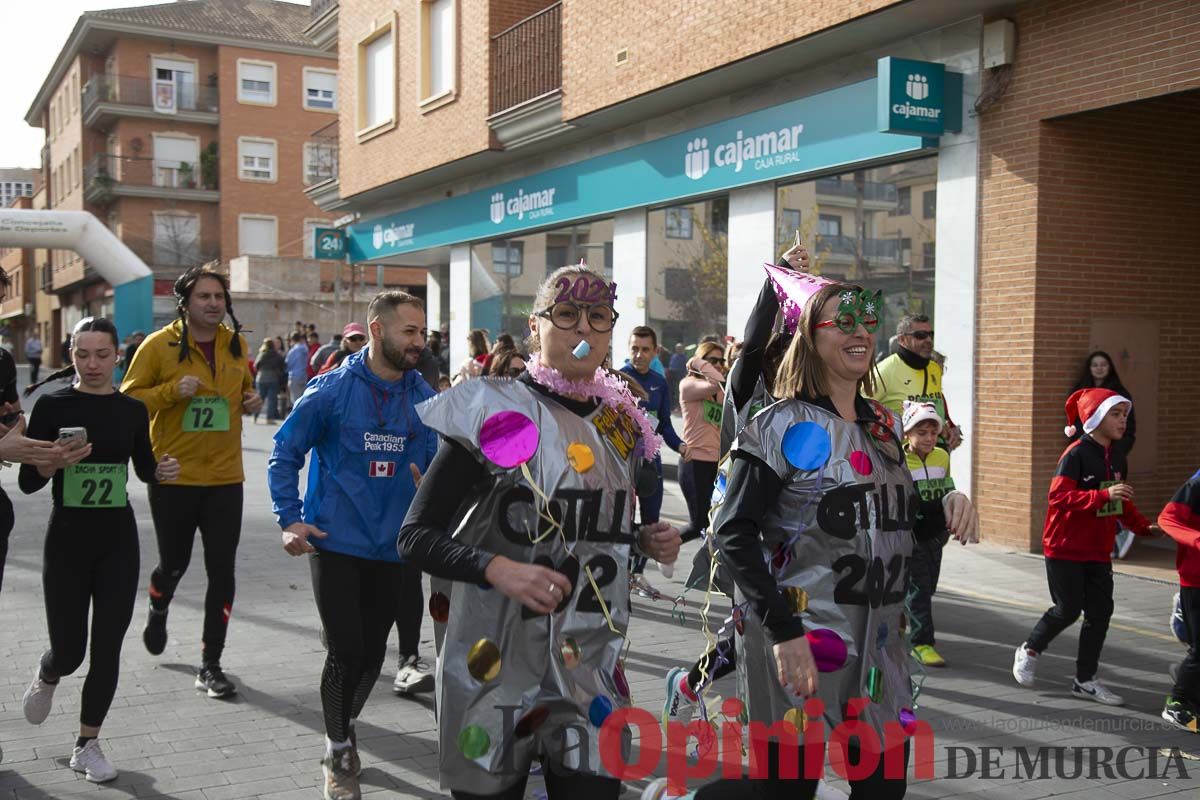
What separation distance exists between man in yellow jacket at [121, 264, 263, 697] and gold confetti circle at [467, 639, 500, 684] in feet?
10.8

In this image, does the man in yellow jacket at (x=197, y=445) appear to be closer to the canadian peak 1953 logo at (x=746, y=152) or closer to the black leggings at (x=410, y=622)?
the black leggings at (x=410, y=622)

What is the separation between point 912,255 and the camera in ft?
38.5

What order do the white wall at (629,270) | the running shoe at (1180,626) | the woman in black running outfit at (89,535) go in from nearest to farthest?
the woman in black running outfit at (89,535) < the running shoe at (1180,626) < the white wall at (629,270)

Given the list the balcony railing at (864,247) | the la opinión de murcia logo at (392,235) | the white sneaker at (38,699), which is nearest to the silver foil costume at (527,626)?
the white sneaker at (38,699)

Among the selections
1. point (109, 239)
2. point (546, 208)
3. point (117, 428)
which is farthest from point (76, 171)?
point (117, 428)

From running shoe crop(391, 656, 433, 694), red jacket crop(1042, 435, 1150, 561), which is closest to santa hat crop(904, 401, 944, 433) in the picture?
red jacket crop(1042, 435, 1150, 561)

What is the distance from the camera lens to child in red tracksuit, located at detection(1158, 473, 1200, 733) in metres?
5.13

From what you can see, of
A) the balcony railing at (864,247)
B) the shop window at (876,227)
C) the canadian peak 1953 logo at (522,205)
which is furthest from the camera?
the canadian peak 1953 logo at (522,205)

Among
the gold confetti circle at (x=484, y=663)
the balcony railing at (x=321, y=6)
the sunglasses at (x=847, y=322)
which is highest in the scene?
the balcony railing at (x=321, y=6)

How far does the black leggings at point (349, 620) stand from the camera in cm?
447

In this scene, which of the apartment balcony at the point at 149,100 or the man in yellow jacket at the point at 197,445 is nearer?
the man in yellow jacket at the point at 197,445

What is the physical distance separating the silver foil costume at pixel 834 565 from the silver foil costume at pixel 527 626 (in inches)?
16.4

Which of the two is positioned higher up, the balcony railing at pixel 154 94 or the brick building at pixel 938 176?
the balcony railing at pixel 154 94

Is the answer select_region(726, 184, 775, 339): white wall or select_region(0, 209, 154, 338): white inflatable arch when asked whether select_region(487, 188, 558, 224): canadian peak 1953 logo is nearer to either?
select_region(726, 184, 775, 339): white wall
